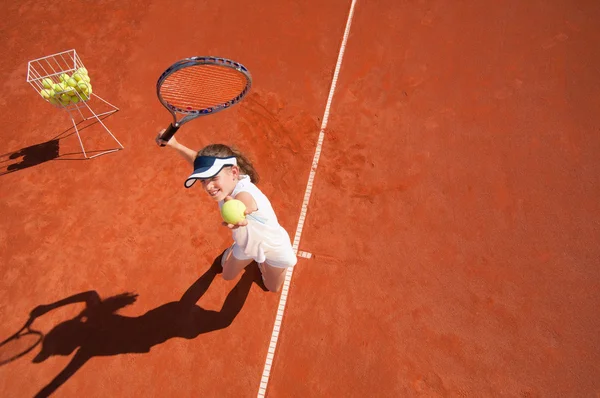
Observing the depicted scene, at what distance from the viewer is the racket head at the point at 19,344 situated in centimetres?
445

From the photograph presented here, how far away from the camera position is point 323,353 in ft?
14.4

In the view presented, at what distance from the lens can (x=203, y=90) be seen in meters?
4.29

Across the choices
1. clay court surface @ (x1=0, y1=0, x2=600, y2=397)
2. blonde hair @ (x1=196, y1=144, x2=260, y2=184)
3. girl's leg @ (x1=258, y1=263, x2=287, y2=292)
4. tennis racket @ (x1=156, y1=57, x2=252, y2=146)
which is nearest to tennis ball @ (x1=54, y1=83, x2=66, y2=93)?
clay court surface @ (x1=0, y1=0, x2=600, y2=397)

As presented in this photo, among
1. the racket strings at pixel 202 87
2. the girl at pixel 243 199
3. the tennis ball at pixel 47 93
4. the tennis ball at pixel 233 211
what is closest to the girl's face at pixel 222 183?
the girl at pixel 243 199

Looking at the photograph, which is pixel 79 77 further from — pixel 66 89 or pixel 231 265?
pixel 231 265

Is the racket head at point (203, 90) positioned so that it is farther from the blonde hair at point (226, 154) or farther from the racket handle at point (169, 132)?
the blonde hair at point (226, 154)

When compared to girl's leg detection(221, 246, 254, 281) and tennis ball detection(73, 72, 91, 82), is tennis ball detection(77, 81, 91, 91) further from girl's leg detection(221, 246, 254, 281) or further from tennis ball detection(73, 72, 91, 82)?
girl's leg detection(221, 246, 254, 281)

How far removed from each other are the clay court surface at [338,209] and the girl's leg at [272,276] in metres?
0.33

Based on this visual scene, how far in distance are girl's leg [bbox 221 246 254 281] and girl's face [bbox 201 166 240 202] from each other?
0.85 m

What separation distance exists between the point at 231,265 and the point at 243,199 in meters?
1.18

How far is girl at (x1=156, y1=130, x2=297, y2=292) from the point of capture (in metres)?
3.52

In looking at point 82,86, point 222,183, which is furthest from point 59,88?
point 222,183

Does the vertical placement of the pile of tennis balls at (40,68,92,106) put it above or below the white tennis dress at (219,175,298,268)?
above

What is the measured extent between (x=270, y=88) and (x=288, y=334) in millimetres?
4016
